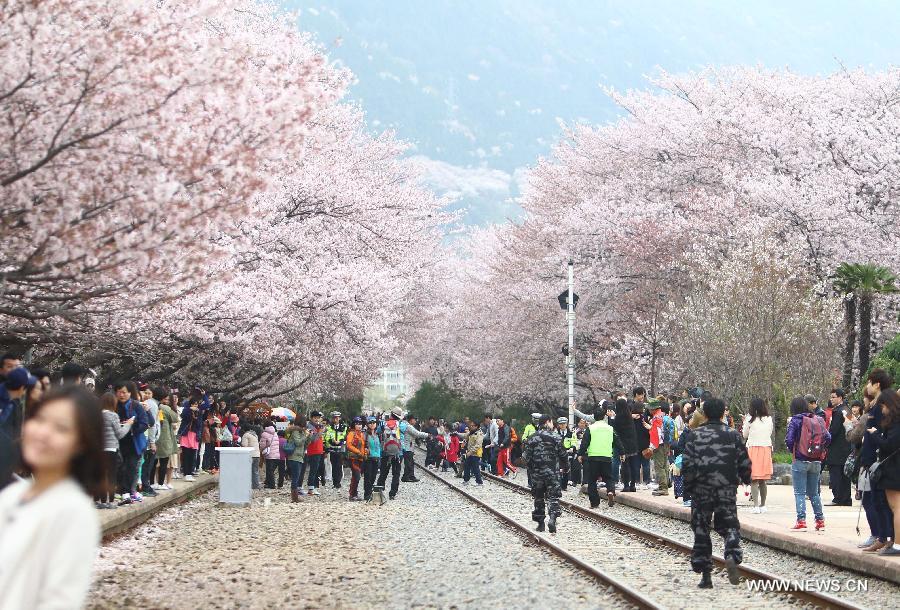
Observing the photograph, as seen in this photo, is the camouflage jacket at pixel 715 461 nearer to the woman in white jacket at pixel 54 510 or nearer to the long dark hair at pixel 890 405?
the long dark hair at pixel 890 405

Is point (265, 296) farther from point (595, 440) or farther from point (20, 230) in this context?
point (20, 230)

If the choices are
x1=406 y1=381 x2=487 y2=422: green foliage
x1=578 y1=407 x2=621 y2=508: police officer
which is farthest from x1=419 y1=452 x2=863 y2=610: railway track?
x1=406 y1=381 x2=487 y2=422: green foliage

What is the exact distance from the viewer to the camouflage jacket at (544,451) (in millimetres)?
16797

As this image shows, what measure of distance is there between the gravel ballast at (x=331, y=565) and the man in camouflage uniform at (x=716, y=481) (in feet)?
3.85

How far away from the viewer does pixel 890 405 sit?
11984 millimetres

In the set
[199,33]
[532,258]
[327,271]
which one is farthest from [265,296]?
[532,258]

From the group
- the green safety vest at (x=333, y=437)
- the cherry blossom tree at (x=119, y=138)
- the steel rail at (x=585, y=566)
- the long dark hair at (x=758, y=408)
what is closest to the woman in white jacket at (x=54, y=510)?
the steel rail at (x=585, y=566)

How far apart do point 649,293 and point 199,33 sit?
31.2 m

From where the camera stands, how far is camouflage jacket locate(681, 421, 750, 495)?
11492 millimetres

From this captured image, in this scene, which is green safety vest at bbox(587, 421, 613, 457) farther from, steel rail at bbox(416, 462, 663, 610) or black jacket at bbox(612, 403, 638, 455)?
steel rail at bbox(416, 462, 663, 610)

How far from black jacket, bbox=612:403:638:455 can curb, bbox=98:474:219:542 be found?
8696mm

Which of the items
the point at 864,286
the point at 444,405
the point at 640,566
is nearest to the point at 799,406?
the point at 640,566

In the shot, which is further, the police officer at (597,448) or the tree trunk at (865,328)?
the tree trunk at (865,328)

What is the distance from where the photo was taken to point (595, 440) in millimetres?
21484
